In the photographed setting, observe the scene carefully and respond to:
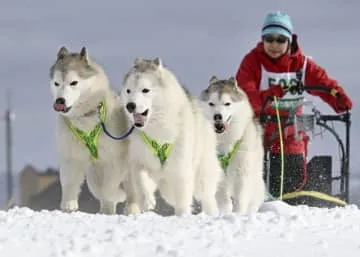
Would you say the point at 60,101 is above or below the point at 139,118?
above

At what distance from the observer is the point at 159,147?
7090 millimetres

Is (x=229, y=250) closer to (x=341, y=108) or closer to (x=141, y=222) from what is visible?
(x=141, y=222)

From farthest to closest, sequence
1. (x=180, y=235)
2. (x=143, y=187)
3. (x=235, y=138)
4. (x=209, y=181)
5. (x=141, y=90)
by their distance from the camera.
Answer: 1. (x=235, y=138)
2. (x=209, y=181)
3. (x=143, y=187)
4. (x=141, y=90)
5. (x=180, y=235)

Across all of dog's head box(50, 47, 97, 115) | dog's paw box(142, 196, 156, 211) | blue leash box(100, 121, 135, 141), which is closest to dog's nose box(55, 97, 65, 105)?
dog's head box(50, 47, 97, 115)

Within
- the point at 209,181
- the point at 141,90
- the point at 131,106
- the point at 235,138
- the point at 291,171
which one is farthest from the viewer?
the point at 291,171

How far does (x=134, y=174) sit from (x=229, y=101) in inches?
56.9

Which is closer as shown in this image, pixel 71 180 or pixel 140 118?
pixel 140 118

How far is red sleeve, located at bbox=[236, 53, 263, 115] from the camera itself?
8805 mm

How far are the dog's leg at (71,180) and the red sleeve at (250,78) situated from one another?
2045 millimetres

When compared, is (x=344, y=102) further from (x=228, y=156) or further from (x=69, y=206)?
(x=69, y=206)

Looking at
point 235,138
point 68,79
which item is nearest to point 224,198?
point 235,138

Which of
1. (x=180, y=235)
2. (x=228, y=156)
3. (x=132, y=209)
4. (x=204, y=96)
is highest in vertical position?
(x=204, y=96)

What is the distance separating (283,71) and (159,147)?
2.27 meters

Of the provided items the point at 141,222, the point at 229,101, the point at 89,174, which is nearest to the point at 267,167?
the point at 229,101
